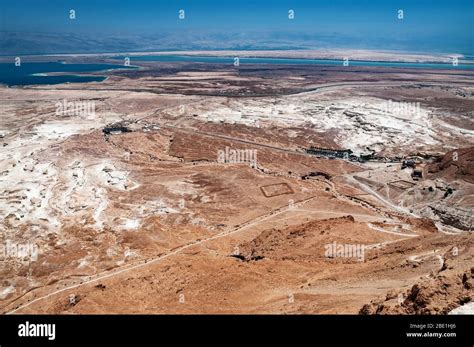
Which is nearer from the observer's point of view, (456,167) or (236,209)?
(236,209)

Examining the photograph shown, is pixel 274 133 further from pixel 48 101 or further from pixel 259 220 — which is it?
pixel 48 101

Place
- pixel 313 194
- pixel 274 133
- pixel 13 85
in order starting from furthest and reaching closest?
pixel 13 85, pixel 274 133, pixel 313 194

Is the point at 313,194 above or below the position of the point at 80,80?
below

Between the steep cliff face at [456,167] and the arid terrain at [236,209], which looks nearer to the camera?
the arid terrain at [236,209]

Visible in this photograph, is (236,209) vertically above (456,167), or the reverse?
(456,167)

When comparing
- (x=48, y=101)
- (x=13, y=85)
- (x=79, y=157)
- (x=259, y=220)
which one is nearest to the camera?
(x=259, y=220)

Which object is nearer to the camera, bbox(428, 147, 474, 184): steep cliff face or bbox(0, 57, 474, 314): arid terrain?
bbox(0, 57, 474, 314): arid terrain

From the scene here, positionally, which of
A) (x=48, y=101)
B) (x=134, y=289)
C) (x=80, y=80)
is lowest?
(x=134, y=289)
